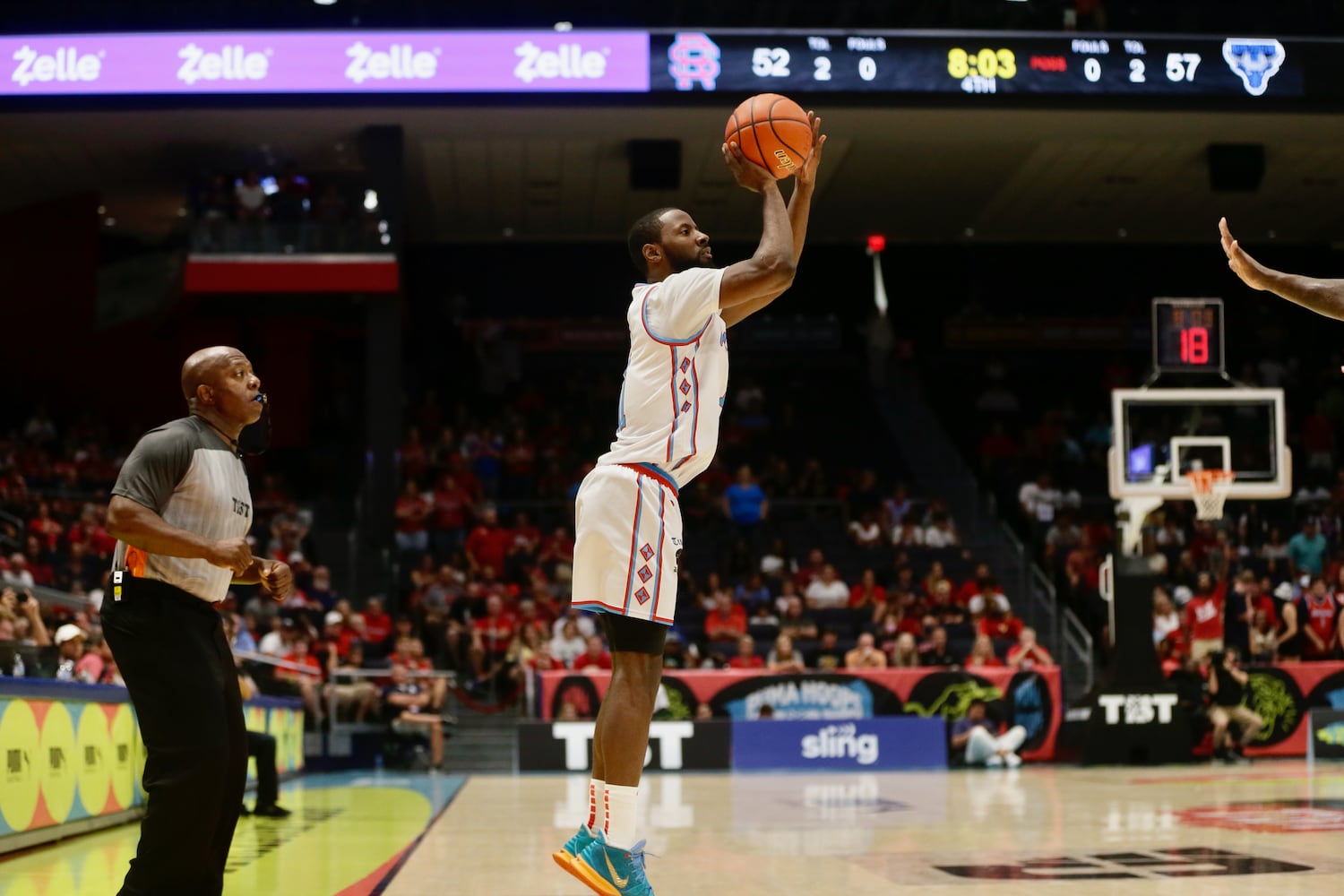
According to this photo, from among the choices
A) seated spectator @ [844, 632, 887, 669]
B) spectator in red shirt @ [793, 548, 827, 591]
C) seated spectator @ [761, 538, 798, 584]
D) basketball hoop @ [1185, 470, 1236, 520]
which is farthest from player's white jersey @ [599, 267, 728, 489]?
spectator in red shirt @ [793, 548, 827, 591]

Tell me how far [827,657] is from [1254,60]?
1016cm

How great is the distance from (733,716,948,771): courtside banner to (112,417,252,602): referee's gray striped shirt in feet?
37.7

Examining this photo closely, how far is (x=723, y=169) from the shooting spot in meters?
23.2

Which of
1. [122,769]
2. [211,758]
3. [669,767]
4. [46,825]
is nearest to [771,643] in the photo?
[669,767]

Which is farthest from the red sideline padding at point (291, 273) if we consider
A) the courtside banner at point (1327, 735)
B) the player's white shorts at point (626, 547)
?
the player's white shorts at point (626, 547)

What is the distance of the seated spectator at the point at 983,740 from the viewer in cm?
1569

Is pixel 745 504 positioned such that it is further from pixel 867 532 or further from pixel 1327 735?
pixel 1327 735

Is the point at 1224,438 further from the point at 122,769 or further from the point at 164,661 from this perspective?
the point at 164,661

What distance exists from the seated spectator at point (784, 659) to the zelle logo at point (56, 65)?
11287 mm

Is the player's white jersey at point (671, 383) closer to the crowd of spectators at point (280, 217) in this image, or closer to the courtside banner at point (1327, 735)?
the courtside banner at point (1327, 735)

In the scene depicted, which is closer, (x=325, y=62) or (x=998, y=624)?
(x=998, y=624)

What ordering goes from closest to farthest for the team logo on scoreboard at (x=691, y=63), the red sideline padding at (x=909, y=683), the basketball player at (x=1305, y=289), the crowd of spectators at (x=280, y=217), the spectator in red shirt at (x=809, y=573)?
the basketball player at (x=1305, y=289)
the red sideline padding at (x=909, y=683)
the team logo on scoreboard at (x=691, y=63)
the spectator in red shirt at (x=809, y=573)
the crowd of spectators at (x=280, y=217)

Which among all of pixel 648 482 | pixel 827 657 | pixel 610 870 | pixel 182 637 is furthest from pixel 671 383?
pixel 827 657

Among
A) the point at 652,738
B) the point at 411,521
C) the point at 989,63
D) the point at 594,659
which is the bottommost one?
the point at 652,738
